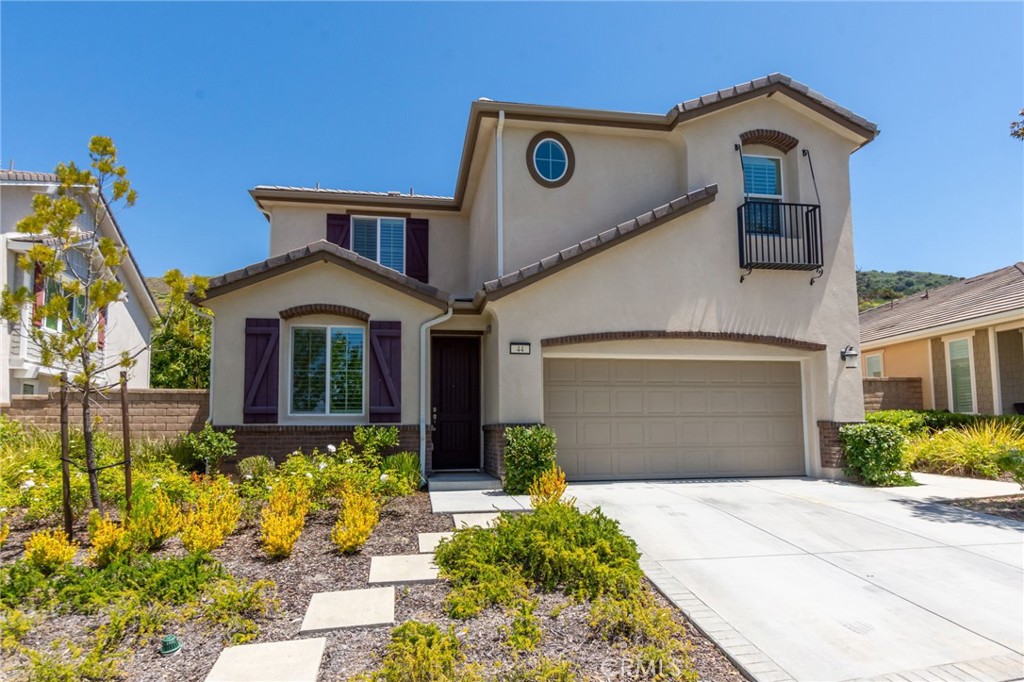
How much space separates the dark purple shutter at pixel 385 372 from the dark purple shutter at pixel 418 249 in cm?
348

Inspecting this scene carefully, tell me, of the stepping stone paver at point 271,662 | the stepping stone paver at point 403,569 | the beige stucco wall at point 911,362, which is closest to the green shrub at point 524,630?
the stepping stone paver at point 403,569

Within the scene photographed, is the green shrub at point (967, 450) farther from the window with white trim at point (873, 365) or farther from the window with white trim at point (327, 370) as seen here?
the window with white trim at point (327, 370)

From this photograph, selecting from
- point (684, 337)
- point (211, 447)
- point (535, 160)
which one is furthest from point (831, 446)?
point (211, 447)

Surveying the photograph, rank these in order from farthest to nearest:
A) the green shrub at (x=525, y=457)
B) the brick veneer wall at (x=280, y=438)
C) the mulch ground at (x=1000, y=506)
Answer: the brick veneer wall at (x=280, y=438)
the green shrub at (x=525, y=457)
the mulch ground at (x=1000, y=506)

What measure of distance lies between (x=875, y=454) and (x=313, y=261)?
10.2 metres

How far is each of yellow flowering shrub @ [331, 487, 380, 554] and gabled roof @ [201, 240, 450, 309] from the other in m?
4.27

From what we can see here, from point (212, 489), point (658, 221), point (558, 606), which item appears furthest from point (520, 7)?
point (558, 606)

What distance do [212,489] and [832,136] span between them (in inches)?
492

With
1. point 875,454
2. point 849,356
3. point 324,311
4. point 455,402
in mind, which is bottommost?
point 875,454

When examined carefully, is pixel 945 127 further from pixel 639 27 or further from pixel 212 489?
pixel 212 489

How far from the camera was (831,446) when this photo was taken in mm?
11250

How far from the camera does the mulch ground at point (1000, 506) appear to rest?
26.9 ft

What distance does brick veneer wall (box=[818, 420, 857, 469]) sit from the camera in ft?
36.8

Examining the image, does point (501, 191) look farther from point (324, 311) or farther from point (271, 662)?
point (271, 662)
